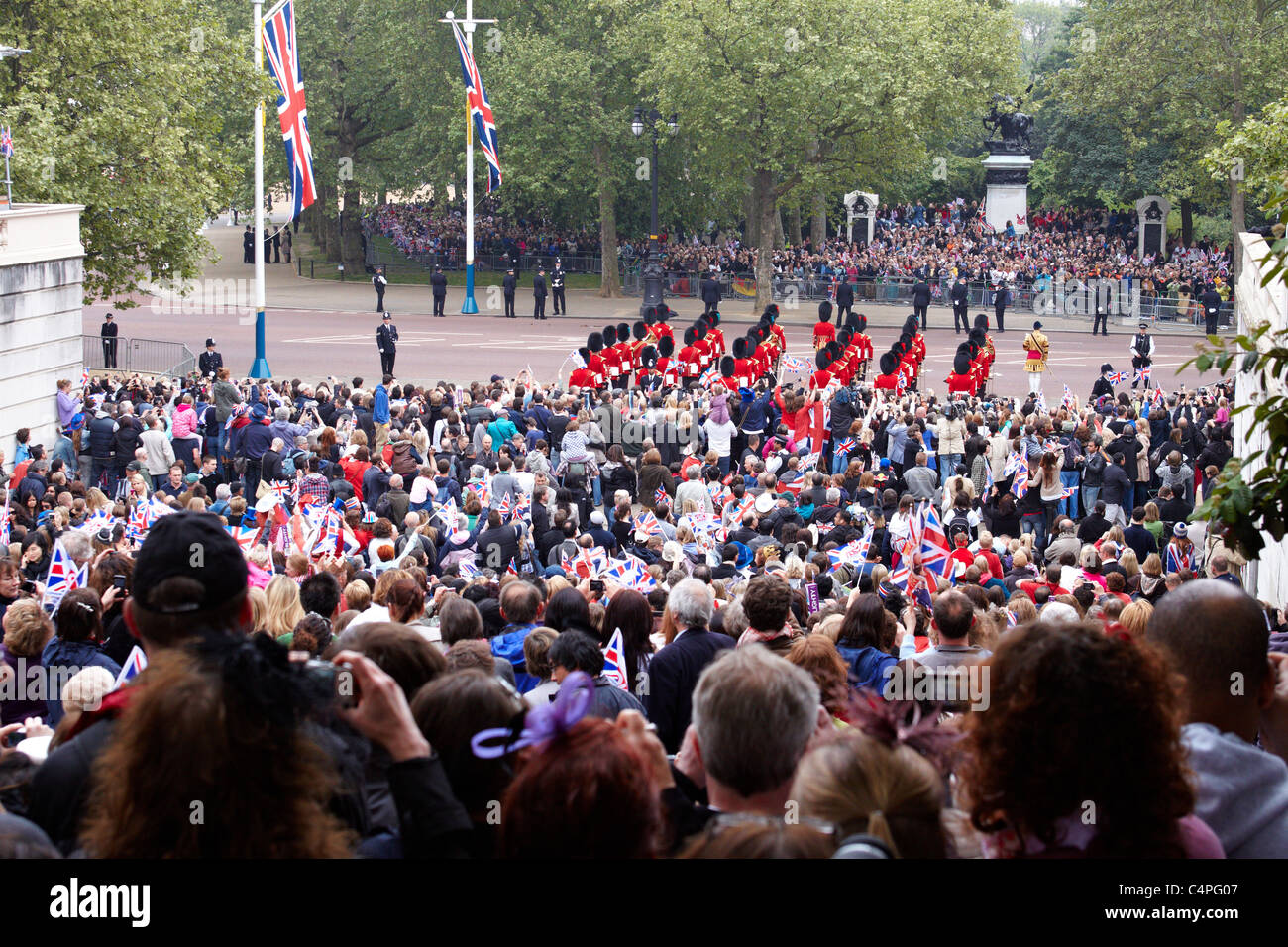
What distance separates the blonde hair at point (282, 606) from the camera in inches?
301

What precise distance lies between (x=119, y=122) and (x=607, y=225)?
878 inches

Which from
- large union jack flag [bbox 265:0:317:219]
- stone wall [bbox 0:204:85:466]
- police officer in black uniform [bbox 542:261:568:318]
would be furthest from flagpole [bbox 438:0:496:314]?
stone wall [bbox 0:204:85:466]

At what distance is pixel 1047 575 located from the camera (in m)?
11.0

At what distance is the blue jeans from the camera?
16859mm

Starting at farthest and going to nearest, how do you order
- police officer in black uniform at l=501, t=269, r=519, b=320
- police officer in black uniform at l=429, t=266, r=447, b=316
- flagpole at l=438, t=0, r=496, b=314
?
police officer in black uniform at l=501, t=269, r=519, b=320 < police officer in black uniform at l=429, t=266, r=447, b=316 < flagpole at l=438, t=0, r=496, b=314

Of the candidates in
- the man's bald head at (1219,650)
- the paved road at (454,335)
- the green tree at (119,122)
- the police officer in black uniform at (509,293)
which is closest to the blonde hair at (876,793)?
the man's bald head at (1219,650)

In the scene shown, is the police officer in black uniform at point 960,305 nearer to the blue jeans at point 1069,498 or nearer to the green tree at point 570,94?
the green tree at point 570,94

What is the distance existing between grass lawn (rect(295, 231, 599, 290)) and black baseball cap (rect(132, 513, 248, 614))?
4372cm

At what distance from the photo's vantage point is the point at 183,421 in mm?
18375

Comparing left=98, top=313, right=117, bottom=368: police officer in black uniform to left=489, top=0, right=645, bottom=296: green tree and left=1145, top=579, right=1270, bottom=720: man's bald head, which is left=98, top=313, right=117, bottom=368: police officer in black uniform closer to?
left=489, top=0, right=645, bottom=296: green tree

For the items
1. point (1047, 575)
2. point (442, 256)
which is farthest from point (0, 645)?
point (442, 256)

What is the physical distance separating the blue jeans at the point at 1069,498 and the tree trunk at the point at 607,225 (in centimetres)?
3037

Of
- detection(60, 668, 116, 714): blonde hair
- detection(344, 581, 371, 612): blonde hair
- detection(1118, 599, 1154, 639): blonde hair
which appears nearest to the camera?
detection(60, 668, 116, 714): blonde hair
